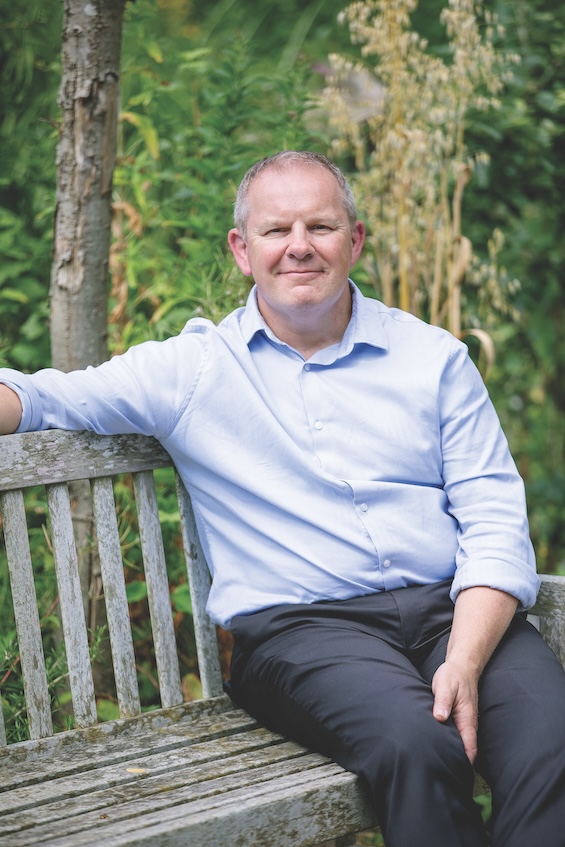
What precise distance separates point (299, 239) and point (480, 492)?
71 centimetres

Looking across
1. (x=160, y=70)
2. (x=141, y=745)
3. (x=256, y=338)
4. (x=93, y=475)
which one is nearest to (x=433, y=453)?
(x=256, y=338)

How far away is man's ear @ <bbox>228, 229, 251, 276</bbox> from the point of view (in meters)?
2.40

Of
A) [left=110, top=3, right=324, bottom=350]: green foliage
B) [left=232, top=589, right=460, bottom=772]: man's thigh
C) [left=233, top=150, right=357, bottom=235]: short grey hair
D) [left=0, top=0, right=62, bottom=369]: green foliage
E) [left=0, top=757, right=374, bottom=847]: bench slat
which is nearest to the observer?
[left=0, top=757, right=374, bottom=847]: bench slat

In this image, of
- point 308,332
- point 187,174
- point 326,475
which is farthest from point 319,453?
point 187,174

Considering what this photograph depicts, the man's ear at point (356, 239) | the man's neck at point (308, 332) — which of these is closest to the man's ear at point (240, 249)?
the man's neck at point (308, 332)

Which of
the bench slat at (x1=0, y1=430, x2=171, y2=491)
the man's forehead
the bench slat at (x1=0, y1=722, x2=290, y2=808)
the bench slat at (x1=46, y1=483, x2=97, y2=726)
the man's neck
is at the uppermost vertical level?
the man's forehead

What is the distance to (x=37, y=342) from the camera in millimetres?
3246

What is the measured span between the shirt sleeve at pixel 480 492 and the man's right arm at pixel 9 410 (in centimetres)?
96

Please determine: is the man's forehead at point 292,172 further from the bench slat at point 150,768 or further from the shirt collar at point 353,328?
the bench slat at point 150,768

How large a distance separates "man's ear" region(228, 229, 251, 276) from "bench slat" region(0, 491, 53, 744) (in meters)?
0.76

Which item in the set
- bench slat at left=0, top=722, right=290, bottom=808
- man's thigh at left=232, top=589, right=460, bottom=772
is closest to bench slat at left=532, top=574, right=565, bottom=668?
man's thigh at left=232, top=589, right=460, bottom=772

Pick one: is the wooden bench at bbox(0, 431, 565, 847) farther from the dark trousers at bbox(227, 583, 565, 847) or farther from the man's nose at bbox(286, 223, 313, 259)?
the man's nose at bbox(286, 223, 313, 259)

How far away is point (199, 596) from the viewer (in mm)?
2449

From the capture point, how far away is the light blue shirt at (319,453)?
2166 millimetres
